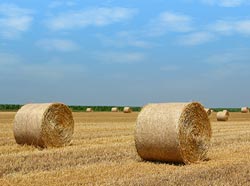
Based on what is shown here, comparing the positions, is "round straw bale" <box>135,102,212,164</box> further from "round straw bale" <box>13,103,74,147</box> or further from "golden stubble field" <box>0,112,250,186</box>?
"round straw bale" <box>13,103,74,147</box>

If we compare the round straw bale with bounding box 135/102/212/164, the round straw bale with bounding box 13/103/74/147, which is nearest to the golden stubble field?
the round straw bale with bounding box 135/102/212/164

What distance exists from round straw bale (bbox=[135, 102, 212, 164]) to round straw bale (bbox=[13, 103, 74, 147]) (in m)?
3.43

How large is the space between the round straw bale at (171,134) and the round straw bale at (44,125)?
3428mm

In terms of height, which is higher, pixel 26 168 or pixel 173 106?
pixel 173 106

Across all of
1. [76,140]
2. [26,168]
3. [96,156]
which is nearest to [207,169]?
[96,156]

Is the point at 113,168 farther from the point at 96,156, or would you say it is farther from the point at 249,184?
A: the point at 249,184

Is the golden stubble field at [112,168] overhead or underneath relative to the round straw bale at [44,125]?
underneath

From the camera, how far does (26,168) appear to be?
8586mm

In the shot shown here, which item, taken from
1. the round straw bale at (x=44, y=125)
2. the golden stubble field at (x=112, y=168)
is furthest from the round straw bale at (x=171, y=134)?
the round straw bale at (x=44, y=125)

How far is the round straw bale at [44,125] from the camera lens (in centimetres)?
1239

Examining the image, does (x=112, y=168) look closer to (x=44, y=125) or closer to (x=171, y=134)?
(x=171, y=134)

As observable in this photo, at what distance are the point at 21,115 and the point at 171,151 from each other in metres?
5.40

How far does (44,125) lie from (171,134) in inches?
173

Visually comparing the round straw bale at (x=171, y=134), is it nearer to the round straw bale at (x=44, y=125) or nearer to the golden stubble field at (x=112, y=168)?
the golden stubble field at (x=112, y=168)
